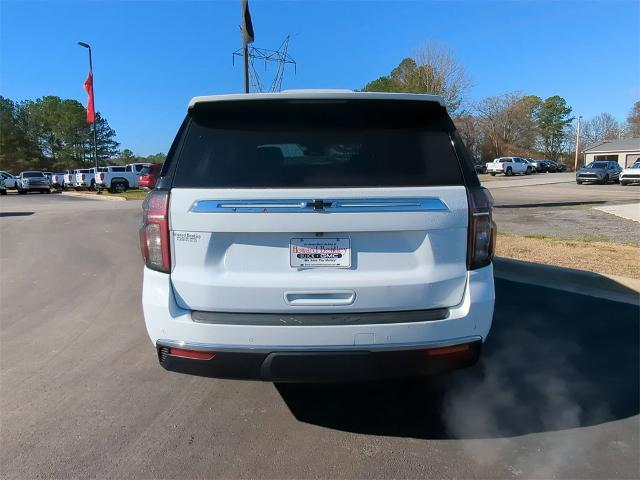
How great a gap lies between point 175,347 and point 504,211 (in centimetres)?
1545

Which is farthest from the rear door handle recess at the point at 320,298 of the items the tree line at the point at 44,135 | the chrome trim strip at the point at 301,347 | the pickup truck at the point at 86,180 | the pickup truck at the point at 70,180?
the tree line at the point at 44,135

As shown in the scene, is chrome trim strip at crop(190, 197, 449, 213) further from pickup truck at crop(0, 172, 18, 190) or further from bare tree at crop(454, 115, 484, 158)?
bare tree at crop(454, 115, 484, 158)

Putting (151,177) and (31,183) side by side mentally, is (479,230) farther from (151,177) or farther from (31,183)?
(31,183)

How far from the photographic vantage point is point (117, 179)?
3447cm

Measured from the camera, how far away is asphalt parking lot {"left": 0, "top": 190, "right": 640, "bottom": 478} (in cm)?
279

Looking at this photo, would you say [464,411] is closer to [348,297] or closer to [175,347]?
[348,297]

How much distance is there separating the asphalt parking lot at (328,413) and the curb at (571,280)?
62 centimetres

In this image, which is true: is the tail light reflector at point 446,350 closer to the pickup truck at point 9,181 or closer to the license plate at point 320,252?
the license plate at point 320,252

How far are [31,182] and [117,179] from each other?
8.07 m

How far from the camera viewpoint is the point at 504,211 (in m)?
16.5

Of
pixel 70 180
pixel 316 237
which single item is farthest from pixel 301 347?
pixel 70 180

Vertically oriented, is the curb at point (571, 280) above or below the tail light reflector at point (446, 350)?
below

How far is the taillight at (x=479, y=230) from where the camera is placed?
274 cm

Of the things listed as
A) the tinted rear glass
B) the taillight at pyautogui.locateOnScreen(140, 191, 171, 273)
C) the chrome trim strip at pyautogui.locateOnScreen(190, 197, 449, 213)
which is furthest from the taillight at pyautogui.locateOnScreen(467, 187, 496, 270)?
the taillight at pyautogui.locateOnScreen(140, 191, 171, 273)
